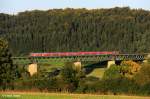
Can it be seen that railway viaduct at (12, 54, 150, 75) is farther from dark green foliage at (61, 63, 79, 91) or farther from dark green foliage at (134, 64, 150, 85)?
dark green foliage at (134, 64, 150, 85)

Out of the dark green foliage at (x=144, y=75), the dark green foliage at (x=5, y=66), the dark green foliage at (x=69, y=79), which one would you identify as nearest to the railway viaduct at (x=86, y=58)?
the dark green foliage at (x=69, y=79)

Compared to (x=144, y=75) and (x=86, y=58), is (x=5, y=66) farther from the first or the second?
(x=86, y=58)

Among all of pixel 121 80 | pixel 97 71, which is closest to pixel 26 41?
pixel 97 71

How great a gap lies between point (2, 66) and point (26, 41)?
465 ft

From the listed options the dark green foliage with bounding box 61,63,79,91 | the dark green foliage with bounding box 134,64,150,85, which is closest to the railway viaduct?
the dark green foliage with bounding box 61,63,79,91

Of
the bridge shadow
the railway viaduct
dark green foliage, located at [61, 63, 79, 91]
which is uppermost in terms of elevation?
dark green foliage, located at [61, 63, 79, 91]

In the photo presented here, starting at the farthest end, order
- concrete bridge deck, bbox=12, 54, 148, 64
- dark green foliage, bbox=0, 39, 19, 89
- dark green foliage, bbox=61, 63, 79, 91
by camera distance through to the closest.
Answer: concrete bridge deck, bbox=12, 54, 148, 64 → dark green foliage, bbox=0, 39, 19, 89 → dark green foliage, bbox=61, 63, 79, 91

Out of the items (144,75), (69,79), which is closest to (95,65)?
(144,75)

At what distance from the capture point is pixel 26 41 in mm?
196750

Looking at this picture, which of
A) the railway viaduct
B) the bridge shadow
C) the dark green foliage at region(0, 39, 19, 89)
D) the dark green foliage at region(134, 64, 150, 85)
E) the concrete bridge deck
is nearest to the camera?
the dark green foliage at region(134, 64, 150, 85)

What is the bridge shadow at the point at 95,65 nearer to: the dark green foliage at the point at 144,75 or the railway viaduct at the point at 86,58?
the railway viaduct at the point at 86,58

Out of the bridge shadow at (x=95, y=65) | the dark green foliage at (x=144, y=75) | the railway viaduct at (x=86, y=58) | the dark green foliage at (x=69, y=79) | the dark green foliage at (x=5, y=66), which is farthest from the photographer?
the railway viaduct at (x=86, y=58)

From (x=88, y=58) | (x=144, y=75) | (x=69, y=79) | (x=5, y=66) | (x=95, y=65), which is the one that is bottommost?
(x=95, y=65)

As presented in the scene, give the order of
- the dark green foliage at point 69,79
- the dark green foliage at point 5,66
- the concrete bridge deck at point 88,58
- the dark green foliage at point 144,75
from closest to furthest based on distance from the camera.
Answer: the dark green foliage at point 69,79
the dark green foliage at point 144,75
the dark green foliage at point 5,66
the concrete bridge deck at point 88,58
